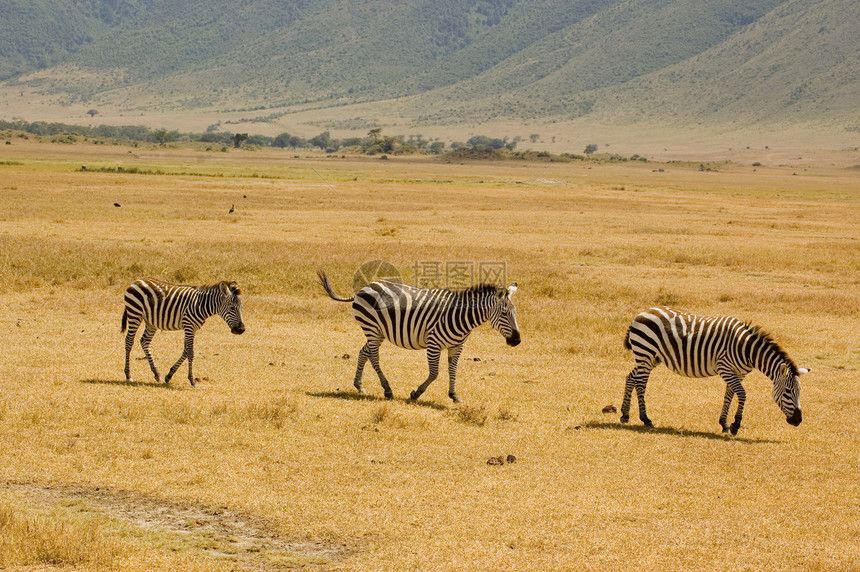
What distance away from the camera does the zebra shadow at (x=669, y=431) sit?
12.6m

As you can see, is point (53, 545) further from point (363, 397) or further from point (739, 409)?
point (739, 409)

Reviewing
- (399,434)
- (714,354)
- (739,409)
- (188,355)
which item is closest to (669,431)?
(739,409)

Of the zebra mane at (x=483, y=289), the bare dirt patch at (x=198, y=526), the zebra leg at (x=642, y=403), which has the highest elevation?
the zebra mane at (x=483, y=289)

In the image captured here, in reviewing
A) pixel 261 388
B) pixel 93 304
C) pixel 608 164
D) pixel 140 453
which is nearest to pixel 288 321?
pixel 93 304

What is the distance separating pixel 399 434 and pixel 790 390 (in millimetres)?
5165

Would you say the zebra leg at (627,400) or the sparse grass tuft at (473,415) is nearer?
the sparse grass tuft at (473,415)

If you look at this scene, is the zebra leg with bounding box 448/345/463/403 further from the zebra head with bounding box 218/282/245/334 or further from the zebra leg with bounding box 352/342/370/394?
the zebra head with bounding box 218/282/245/334

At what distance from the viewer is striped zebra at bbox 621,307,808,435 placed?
1254 centimetres

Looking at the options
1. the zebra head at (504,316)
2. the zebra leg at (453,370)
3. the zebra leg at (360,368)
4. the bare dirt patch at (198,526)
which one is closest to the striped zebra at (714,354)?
the zebra head at (504,316)

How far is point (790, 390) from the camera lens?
1249 cm

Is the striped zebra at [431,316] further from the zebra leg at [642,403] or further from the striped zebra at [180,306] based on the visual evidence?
the striped zebra at [180,306]

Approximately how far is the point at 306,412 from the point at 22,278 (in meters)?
13.2

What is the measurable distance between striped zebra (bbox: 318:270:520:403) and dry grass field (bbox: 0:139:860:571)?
2.64ft

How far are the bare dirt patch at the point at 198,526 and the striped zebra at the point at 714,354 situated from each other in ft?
20.1
